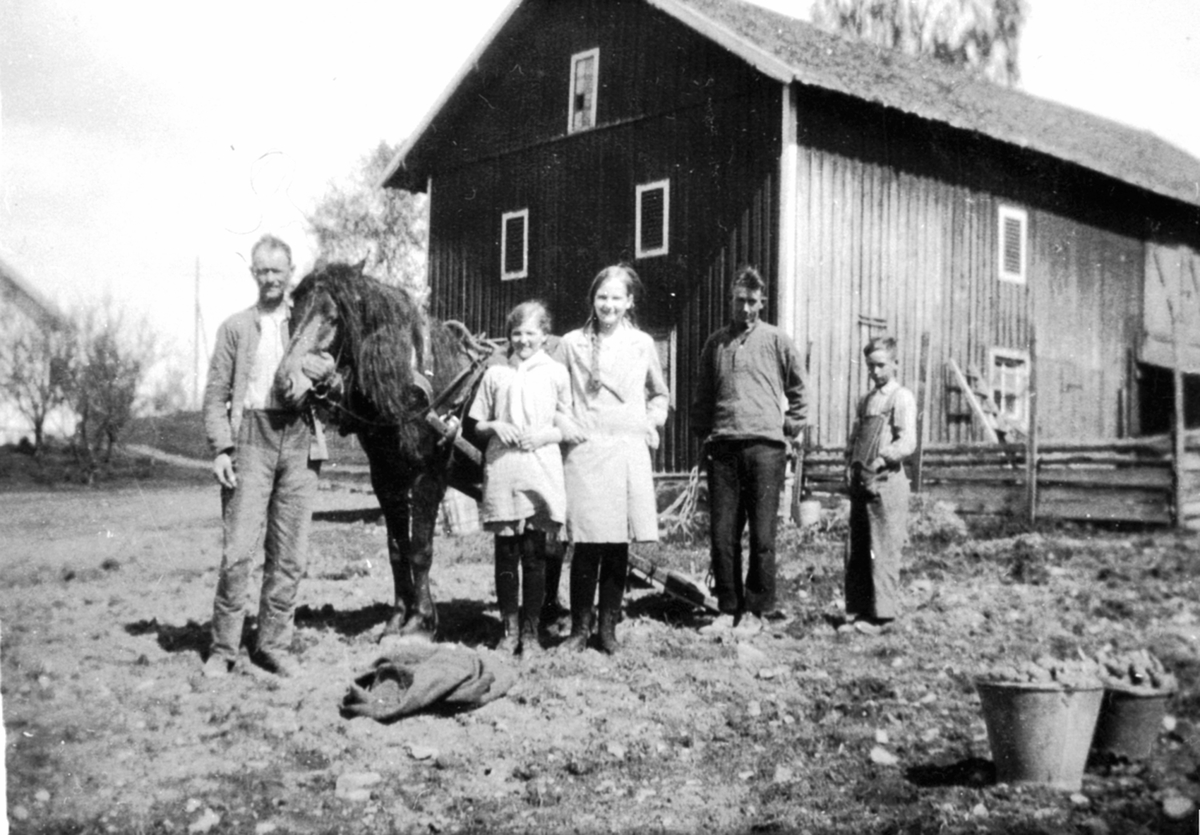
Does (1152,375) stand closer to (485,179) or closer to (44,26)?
(485,179)

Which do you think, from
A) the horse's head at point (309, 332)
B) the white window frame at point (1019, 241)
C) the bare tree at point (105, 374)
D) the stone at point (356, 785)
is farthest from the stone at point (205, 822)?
the white window frame at point (1019, 241)

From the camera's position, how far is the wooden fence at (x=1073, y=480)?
7.97m

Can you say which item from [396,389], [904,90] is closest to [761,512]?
[396,389]

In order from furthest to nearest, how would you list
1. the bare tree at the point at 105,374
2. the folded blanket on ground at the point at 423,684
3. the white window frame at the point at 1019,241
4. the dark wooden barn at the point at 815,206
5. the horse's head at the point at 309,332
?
the white window frame at the point at 1019,241, the dark wooden barn at the point at 815,206, the bare tree at the point at 105,374, the horse's head at the point at 309,332, the folded blanket on ground at the point at 423,684

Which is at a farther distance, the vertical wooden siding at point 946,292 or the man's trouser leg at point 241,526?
the vertical wooden siding at point 946,292

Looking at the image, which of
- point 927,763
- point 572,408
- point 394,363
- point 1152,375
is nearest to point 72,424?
point 394,363

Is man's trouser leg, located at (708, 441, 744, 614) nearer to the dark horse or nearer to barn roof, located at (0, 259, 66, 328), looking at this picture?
the dark horse

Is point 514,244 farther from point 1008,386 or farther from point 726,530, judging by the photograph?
point 726,530

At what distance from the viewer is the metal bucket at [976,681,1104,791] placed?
130 inches

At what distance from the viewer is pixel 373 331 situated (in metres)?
5.17

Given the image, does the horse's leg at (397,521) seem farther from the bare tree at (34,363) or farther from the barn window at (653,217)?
the barn window at (653,217)

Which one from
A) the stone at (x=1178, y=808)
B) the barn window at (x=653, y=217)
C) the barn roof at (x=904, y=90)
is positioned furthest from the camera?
the barn window at (x=653, y=217)

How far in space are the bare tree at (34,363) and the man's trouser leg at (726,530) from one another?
11.5 feet

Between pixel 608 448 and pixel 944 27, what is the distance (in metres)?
13.0
